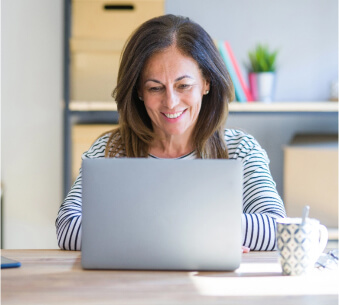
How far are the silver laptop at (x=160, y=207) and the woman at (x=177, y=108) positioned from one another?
44 centimetres

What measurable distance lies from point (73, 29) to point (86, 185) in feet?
6.16

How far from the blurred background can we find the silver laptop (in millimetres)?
1734

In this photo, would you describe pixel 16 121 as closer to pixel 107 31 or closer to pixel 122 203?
pixel 107 31

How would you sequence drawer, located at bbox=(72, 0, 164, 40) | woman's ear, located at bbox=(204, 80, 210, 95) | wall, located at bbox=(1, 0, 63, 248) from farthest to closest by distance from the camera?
wall, located at bbox=(1, 0, 63, 248)
drawer, located at bbox=(72, 0, 164, 40)
woman's ear, located at bbox=(204, 80, 210, 95)

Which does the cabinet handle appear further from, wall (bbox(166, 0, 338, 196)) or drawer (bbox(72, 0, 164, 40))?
wall (bbox(166, 0, 338, 196))

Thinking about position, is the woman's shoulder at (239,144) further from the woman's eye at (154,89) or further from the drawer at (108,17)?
A: the drawer at (108,17)

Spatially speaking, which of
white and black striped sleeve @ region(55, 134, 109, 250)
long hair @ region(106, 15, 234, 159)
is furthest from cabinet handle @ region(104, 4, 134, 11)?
white and black striped sleeve @ region(55, 134, 109, 250)

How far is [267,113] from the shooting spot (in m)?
3.02

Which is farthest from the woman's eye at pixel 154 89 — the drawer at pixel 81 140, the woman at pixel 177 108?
the drawer at pixel 81 140

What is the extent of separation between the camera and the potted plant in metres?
3.02

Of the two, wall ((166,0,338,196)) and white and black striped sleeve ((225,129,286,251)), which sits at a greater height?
wall ((166,0,338,196))

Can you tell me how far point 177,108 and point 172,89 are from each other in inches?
2.2

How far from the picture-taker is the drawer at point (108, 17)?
2934mm

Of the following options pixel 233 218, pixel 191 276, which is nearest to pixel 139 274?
pixel 191 276
